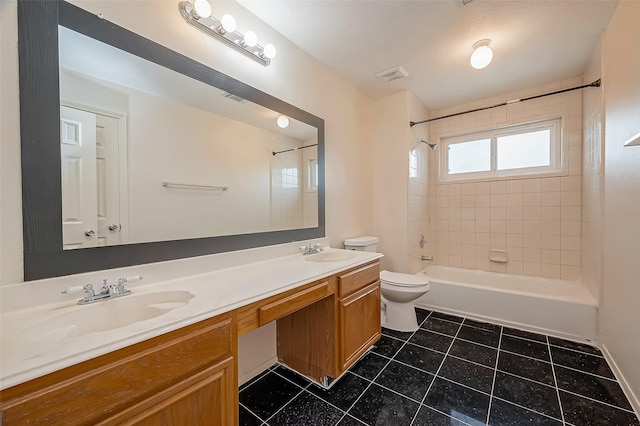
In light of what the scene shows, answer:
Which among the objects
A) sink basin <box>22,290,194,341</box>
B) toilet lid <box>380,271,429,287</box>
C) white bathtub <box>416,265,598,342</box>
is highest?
sink basin <box>22,290,194,341</box>

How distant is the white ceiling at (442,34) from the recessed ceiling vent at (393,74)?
0.17 ft

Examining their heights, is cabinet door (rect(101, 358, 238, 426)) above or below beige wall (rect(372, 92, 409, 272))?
below

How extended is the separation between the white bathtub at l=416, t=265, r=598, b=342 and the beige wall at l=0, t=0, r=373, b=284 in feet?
3.73

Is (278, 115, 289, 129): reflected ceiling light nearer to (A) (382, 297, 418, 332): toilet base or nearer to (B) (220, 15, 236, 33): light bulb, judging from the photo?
(B) (220, 15, 236, 33): light bulb

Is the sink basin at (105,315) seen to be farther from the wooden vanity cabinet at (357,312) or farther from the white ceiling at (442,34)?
the white ceiling at (442,34)

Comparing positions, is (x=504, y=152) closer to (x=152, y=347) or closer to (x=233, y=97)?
(x=233, y=97)

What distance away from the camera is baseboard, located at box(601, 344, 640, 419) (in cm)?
136

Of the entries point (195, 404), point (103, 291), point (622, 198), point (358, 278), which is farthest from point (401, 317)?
point (103, 291)

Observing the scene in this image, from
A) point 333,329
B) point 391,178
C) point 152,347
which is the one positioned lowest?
point 333,329

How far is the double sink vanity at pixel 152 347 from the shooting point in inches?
24.0

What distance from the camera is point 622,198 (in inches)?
62.0

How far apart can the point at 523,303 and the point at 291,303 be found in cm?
228

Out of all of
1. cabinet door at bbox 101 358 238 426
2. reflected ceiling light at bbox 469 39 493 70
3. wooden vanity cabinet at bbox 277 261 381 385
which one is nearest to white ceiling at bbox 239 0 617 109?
reflected ceiling light at bbox 469 39 493 70

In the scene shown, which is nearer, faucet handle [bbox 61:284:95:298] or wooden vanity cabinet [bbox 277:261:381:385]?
faucet handle [bbox 61:284:95:298]
